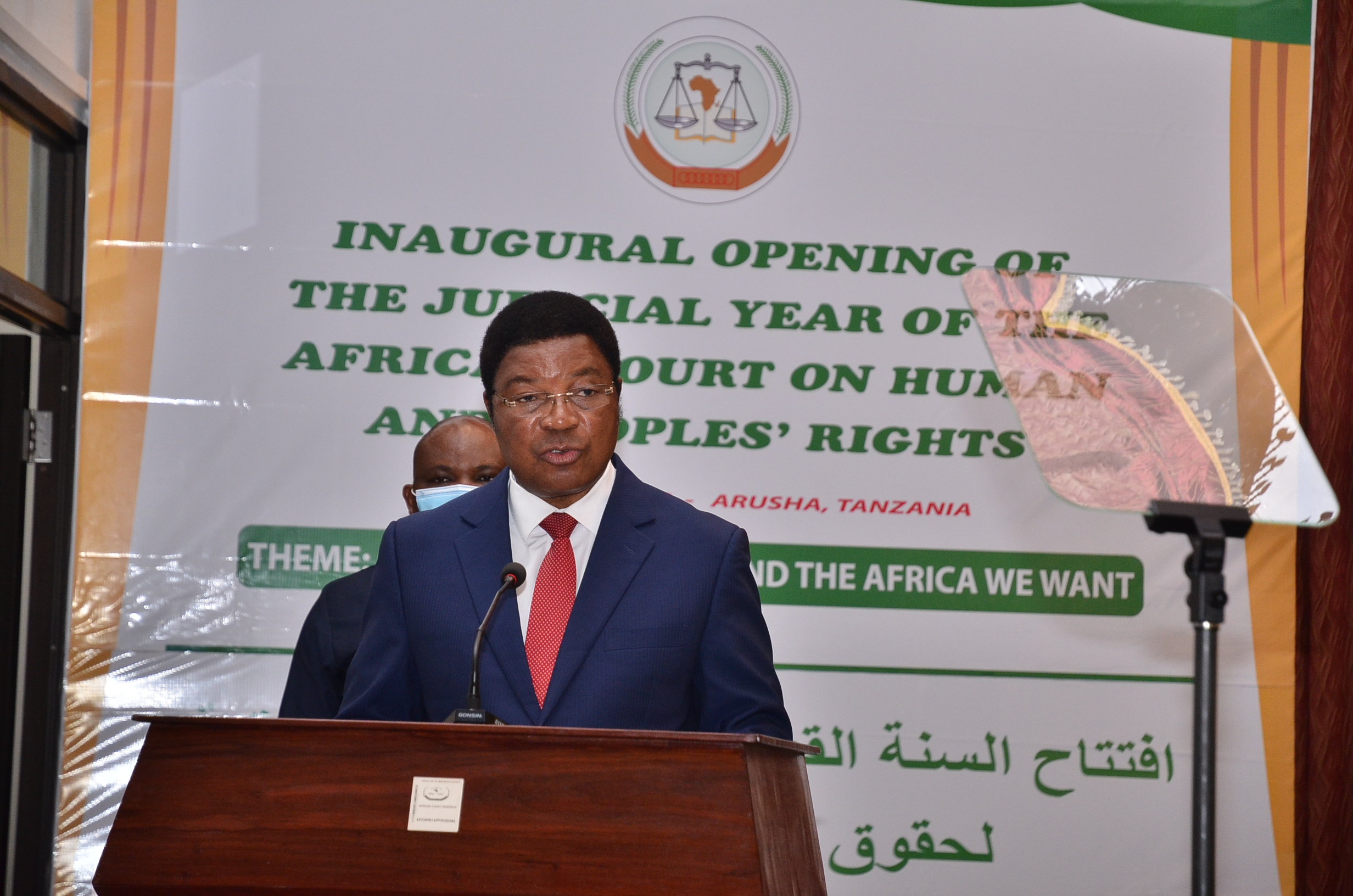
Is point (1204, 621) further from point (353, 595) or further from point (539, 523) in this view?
point (353, 595)

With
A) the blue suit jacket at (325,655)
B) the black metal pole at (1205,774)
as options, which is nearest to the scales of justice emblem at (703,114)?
the blue suit jacket at (325,655)

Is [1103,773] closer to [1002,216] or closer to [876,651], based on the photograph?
[876,651]

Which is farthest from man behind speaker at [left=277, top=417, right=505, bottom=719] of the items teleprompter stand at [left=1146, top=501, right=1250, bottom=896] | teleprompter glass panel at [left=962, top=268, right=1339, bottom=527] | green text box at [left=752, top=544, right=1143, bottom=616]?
teleprompter stand at [left=1146, top=501, right=1250, bottom=896]

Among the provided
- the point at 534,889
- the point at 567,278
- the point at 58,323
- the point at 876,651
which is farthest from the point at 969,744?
Result: the point at 58,323

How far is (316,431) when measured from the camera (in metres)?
3.47

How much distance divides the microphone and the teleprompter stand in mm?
693

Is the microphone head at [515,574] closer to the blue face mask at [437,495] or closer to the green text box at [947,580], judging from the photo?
the blue face mask at [437,495]

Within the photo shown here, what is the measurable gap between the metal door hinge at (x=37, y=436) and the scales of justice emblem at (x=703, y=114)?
1.82 meters

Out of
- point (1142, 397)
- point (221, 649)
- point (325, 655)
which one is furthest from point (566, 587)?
point (221, 649)

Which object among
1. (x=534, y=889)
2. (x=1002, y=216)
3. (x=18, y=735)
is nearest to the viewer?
(x=534, y=889)

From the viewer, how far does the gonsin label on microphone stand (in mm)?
1241

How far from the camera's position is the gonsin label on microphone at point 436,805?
1241 millimetres

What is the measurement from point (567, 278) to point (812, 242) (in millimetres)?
724

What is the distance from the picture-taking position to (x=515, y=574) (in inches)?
62.6
